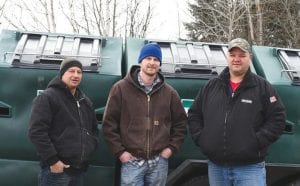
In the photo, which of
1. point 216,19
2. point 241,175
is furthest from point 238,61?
point 216,19

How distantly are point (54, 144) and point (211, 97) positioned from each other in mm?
1226

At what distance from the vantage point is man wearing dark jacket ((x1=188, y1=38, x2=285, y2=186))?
333cm

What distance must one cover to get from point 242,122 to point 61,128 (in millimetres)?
1331

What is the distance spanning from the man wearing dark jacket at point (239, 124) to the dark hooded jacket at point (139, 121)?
0.96 ft

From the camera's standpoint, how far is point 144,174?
3.63 m

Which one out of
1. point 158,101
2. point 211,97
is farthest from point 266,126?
point 158,101

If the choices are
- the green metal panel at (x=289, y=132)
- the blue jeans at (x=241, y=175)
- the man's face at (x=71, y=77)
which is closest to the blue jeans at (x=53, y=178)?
the man's face at (x=71, y=77)

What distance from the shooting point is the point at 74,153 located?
11.4ft

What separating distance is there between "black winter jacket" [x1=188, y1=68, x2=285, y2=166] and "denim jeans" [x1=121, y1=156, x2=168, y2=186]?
40cm

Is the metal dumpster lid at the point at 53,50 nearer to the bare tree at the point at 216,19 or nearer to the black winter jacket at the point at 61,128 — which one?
the black winter jacket at the point at 61,128

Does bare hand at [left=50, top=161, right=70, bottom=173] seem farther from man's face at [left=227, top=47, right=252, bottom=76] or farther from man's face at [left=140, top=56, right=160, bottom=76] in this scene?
man's face at [left=227, top=47, right=252, bottom=76]

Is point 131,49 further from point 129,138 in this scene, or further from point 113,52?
point 129,138

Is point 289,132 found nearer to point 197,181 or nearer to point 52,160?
point 197,181

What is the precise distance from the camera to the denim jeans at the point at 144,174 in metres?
3.60
